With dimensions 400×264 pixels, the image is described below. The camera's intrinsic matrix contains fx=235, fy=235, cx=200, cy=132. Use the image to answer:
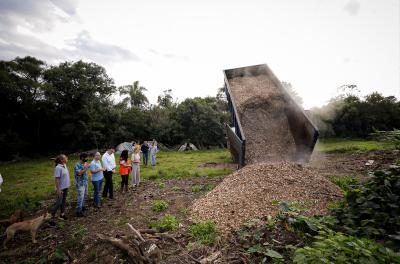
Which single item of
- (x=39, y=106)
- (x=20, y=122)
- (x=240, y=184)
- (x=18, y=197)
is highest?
(x=39, y=106)

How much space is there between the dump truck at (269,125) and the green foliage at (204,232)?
3311 millimetres

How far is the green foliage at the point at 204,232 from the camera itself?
14.4 feet

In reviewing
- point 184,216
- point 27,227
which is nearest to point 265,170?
point 184,216

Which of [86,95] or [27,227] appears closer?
[27,227]

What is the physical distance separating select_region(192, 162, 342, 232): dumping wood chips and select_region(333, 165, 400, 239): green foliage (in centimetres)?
128

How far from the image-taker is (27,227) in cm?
521

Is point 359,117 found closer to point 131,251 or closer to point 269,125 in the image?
point 269,125

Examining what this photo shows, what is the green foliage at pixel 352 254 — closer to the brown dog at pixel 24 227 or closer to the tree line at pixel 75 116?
the brown dog at pixel 24 227

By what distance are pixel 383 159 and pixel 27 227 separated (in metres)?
12.7

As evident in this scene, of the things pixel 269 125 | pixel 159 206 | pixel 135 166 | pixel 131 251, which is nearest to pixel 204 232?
pixel 131 251

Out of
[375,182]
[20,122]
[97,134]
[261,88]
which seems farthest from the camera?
[20,122]

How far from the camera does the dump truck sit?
8297 mm

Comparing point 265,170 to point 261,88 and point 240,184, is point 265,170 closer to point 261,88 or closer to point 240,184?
point 240,184

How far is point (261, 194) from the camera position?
219 inches
